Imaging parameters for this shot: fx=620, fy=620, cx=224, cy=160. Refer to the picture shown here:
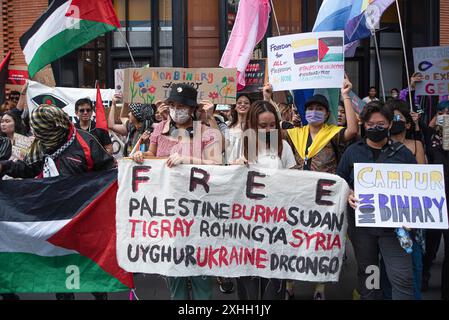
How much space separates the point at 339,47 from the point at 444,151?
55.6 inches

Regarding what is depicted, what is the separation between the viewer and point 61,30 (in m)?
7.89

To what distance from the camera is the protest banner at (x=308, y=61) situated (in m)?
6.05

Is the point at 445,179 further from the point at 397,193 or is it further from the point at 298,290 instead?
the point at 298,290

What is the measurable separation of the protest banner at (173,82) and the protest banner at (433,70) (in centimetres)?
285

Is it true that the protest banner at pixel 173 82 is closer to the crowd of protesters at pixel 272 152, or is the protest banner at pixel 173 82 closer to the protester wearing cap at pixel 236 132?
the protester wearing cap at pixel 236 132

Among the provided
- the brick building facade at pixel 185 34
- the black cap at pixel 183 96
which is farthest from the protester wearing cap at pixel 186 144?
the brick building facade at pixel 185 34

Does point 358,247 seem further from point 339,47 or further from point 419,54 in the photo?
point 419,54

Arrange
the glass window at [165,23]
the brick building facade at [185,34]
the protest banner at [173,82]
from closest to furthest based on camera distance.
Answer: the protest banner at [173,82] < the brick building facade at [185,34] < the glass window at [165,23]

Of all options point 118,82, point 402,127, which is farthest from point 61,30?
point 402,127

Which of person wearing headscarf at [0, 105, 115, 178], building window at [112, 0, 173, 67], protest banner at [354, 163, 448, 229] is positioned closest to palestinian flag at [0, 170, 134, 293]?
person wearing headscarf at [0, 105, 115, 178]

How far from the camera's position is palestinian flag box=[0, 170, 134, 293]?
497 cm

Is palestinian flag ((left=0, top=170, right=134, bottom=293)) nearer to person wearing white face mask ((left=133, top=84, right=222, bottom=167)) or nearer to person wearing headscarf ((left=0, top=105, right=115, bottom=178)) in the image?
person wearing headscarf ((left=0, top=105, right=115, bottom=178))

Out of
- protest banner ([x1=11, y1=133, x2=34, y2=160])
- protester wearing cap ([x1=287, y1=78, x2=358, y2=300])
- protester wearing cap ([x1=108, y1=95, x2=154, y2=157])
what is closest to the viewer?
protester wearing cap ([x1=287, y1=78, x2=358, y2=300])

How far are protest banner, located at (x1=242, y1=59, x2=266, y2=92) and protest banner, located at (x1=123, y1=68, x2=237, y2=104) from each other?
1.33 metres
